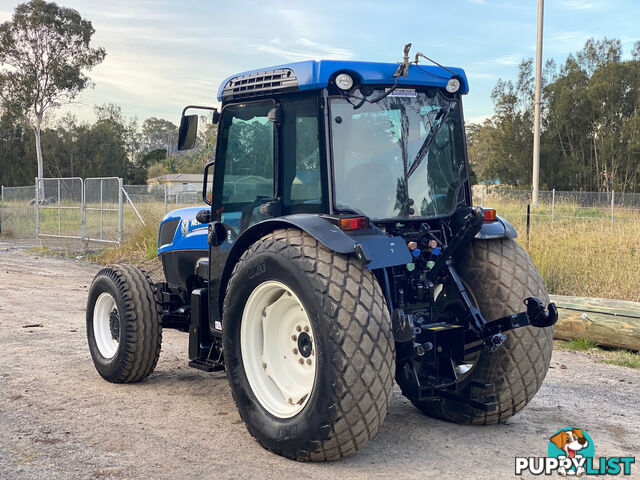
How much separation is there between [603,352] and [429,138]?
398 centimetres

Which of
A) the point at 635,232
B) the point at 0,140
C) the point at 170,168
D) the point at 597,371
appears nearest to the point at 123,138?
the point at 0,140

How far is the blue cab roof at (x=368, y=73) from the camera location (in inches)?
178

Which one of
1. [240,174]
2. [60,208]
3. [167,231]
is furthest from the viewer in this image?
[60,208]

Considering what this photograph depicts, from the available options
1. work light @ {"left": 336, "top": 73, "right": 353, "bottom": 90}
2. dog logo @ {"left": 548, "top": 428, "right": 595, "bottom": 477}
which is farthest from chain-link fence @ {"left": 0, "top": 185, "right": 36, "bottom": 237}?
dog logo @ {"left": 548, "top": 428, "right": 595, "bottom": 477}

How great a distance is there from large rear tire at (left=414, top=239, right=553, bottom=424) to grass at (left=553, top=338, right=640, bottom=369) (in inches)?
107

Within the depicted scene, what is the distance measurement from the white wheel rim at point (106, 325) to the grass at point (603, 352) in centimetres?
471

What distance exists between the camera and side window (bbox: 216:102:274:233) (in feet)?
16.4

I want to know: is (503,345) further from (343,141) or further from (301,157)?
(301,157)

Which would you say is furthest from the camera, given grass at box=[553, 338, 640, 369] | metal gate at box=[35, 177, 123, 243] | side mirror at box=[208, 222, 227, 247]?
metal gate at box=[35, 177, 123, 243]

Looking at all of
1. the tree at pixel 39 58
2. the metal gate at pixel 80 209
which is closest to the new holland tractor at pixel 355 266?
the metal gate at pixel 80 209

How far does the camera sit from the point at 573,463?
4.33 meters

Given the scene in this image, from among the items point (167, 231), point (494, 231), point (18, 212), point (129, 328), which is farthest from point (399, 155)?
point (18, 212)

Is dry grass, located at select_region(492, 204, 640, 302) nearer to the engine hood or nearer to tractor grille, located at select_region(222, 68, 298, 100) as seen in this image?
the engine hood

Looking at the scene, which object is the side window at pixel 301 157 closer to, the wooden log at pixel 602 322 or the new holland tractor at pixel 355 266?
the new holland tractor at pixel 355 266
